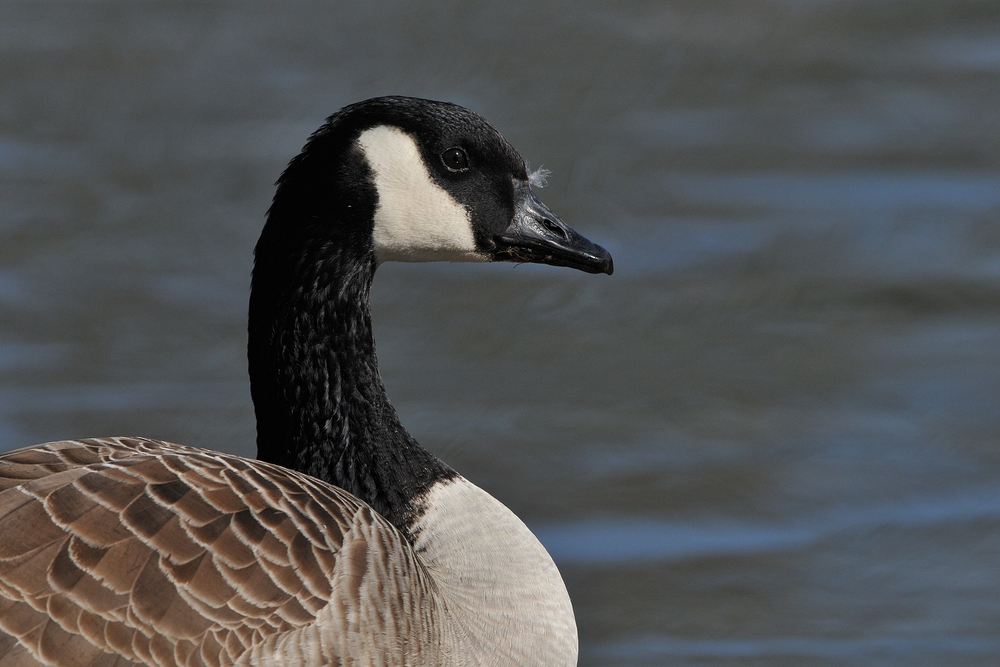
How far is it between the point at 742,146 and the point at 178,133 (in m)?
3.58

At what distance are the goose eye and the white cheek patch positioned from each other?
0.08 meters

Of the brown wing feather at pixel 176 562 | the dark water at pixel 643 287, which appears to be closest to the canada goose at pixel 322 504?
the brown wing feather at pixel 176 562

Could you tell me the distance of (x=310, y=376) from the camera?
486cm

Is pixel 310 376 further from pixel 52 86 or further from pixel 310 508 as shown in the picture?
pixel 52 86

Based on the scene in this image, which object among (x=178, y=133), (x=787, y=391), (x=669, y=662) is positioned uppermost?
(x=178, y=133)

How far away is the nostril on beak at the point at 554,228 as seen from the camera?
5137mm

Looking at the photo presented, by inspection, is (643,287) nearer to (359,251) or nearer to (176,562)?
(359,251)

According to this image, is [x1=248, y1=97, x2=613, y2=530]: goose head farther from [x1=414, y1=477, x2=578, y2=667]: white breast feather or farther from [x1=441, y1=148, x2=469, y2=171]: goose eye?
[x1=414, y1=477, x2=578, y2=667]: white breast feather

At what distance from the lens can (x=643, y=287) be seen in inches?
318

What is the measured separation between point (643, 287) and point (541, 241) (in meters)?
3.03

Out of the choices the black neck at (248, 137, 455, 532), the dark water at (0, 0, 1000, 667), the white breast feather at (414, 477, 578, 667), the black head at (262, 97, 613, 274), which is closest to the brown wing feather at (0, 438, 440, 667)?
the white breast feather at (414, 477, 578, 667)

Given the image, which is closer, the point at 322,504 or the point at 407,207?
the point at 322,504

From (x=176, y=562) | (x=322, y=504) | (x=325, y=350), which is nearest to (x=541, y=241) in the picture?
(x=325, y=350)

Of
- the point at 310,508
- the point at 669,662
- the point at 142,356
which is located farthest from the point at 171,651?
the point at 142,356
